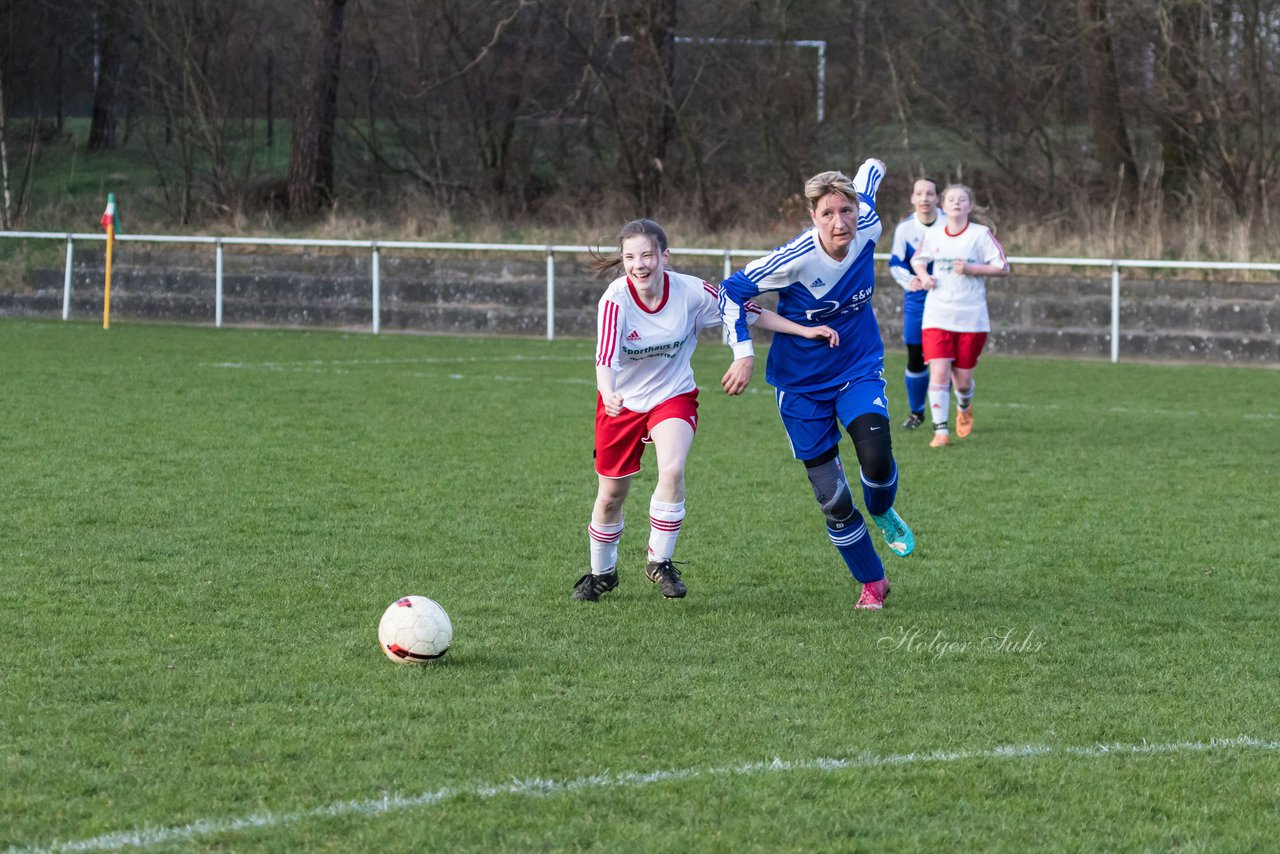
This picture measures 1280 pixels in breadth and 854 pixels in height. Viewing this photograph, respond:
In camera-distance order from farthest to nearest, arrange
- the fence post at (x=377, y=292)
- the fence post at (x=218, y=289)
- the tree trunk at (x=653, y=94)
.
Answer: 1. the tree trunk at (x=653, y=94)
2. the fence post at (x=218, y=289)
3. the fence post at (x=377, y=292)

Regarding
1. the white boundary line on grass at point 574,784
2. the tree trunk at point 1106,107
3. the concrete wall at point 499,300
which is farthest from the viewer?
the tree trunk at point 1106,107

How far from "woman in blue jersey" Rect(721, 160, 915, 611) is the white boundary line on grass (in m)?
1.86

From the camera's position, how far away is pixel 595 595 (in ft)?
20.5

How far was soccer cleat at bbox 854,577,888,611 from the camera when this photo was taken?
6.15 m

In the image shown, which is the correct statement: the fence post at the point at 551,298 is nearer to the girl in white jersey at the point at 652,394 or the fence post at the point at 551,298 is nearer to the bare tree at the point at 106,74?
the girl in white jersey at the point at 652,394

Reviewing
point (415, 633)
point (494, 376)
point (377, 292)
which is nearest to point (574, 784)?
point (415, 633)

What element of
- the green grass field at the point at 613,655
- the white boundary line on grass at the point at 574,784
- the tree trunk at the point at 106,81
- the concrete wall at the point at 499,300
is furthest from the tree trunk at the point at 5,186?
the white boundary line on grass at the point at 574,784

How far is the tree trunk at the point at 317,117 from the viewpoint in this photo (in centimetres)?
2728

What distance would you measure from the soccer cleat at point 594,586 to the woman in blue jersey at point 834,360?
86 cm

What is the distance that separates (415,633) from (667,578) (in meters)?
1.47

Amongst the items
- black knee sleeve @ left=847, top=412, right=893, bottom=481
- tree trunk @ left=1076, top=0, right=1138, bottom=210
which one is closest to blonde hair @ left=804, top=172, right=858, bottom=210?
black knee sleeve @ left=847, top=412, right=893, bottom=481

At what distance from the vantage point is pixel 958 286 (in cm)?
1138

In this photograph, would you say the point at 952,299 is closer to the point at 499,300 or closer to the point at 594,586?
the point at 594,586

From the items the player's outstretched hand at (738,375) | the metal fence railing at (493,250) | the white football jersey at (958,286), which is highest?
the metal fence railing at (493,250)
